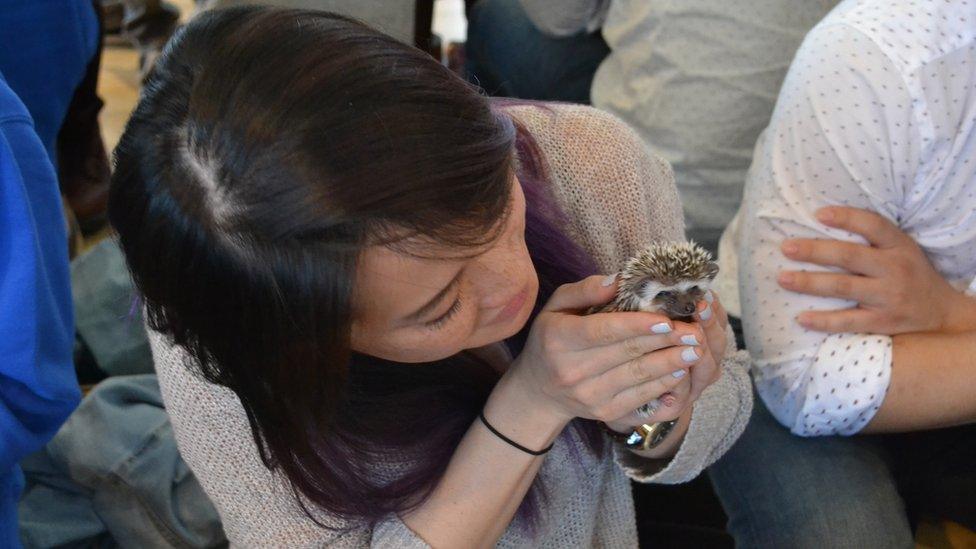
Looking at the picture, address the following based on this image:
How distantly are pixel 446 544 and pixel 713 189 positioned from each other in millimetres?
931

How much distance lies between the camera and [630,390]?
Answer: 2.87 ft

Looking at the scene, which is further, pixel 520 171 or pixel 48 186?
pixel 48 186

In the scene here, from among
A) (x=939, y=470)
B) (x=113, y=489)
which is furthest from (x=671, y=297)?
(x=113, y=489)

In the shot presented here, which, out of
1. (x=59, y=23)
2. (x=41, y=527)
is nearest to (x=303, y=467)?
(x=41, y=527)

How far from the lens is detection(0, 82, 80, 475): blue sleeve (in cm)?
103

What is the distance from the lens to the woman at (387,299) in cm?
70

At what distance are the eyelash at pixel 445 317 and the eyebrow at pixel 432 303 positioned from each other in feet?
0.05

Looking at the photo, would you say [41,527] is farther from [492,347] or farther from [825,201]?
[825,201]

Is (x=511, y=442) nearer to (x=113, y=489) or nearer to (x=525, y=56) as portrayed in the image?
(x=113, y=489)

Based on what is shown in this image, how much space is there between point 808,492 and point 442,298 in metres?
0.73

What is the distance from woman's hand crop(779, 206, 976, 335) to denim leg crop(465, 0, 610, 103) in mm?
887

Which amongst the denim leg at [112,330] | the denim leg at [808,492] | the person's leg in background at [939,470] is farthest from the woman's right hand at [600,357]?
the denim leg at [112,330]

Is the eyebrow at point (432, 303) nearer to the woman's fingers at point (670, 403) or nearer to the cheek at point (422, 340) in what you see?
the cheek at point (422, 340)

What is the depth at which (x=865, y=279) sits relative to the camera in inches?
45.8
